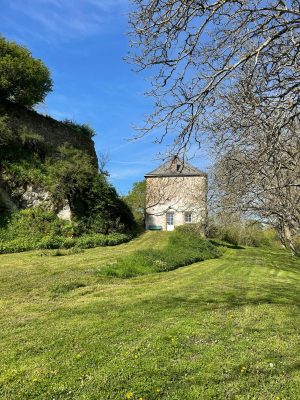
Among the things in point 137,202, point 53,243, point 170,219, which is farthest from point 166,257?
point 137,202

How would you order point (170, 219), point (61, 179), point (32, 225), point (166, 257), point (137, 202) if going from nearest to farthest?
point (166, 257), point (32, 225), point (61, 179), point (170, 219), point (137, 202)

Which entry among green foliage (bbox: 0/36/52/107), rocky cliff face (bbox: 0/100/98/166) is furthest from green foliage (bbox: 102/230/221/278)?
green foliage (bbox: 0/36/52/107)

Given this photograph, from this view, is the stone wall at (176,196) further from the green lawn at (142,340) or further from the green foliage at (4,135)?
the green foliage at (4,135)

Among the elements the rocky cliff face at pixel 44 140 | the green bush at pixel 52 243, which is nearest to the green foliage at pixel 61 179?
the rocky cliff face at pixel 44 140

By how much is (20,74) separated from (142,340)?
18.8 meters

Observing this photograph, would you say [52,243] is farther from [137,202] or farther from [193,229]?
[137,202]

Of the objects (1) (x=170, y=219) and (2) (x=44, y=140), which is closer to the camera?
(2) (x=44, y=140)

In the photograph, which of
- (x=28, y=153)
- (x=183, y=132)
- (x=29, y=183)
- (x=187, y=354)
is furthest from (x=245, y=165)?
(x=28, y=153)

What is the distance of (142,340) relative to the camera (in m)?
5.47

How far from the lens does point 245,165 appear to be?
32.6ft

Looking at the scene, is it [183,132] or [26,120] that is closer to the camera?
[183,132]

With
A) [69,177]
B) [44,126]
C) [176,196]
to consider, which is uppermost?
[44,126]

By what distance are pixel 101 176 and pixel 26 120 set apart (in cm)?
523

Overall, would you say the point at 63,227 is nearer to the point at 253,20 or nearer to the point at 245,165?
the point at 245,165
